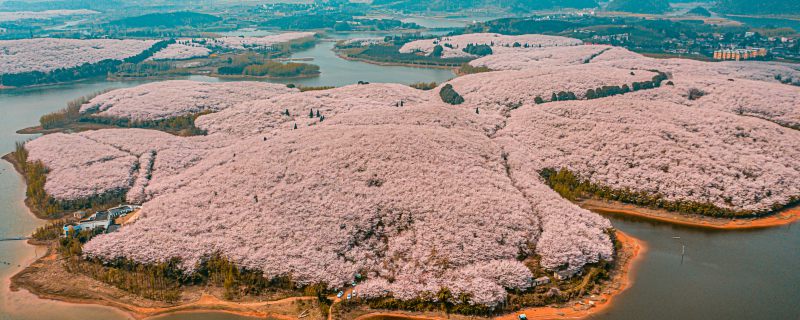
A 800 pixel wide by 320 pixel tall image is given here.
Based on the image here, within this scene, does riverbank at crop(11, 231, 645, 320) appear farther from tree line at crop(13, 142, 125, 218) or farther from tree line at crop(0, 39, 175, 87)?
tree line at crop(0, 39, 175, 87)

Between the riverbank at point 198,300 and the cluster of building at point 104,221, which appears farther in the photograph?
the cluster of building at point 104,221

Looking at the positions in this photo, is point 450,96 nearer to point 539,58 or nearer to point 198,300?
point 539,58

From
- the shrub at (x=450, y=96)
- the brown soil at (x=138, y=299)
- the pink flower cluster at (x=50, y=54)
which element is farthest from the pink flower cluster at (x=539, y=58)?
the pink flower cluster at (x=50, y=54)

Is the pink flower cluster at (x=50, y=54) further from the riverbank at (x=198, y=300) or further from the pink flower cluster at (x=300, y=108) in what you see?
the riverbank at (x=198, y=300)

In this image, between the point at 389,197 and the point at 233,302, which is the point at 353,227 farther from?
the point at 233,302

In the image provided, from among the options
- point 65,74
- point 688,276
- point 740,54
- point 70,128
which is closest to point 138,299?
point 688,276
